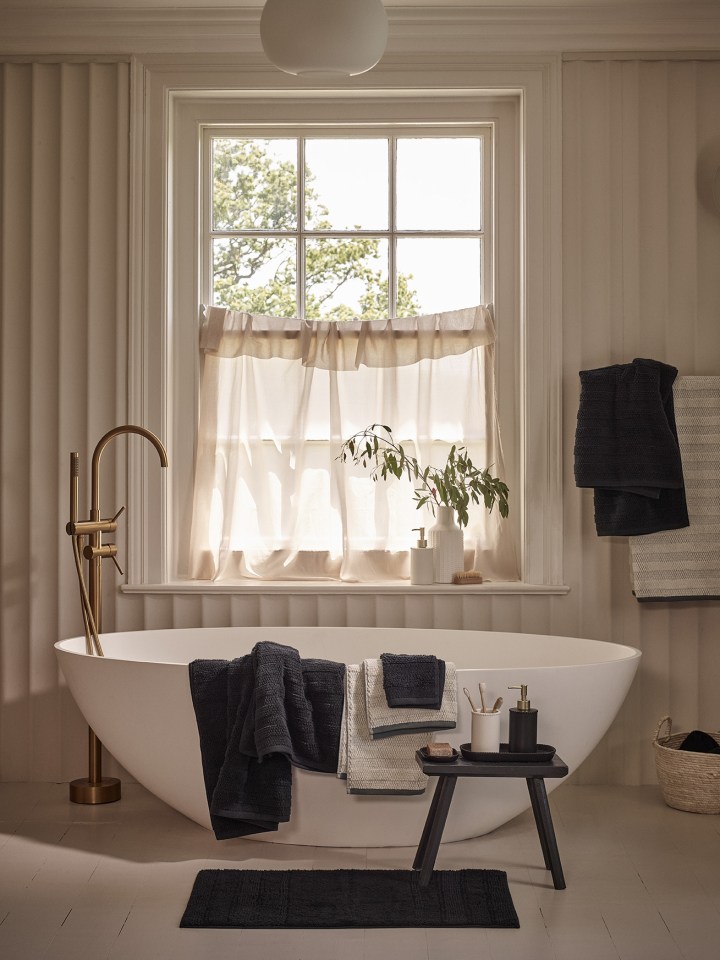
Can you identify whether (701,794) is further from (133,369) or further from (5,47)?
(5,47)

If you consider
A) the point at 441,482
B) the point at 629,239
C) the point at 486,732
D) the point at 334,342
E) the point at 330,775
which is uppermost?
the point at 629,239

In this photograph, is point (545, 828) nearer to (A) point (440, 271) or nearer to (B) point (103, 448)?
(B) point (103, 448)

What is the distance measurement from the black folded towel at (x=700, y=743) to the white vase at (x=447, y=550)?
91cm

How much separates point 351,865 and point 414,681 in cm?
51

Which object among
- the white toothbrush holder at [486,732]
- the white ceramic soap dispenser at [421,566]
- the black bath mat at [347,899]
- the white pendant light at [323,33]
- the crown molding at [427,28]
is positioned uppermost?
the crown molding at [427,28]

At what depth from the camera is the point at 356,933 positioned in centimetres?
213

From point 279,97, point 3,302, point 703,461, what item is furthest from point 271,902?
point 279,97

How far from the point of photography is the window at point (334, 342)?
3473 millimetres

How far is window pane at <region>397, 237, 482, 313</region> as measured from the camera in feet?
11.6

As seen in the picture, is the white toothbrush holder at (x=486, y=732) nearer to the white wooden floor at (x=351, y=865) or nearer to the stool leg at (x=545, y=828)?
the stool leg at (x=545, y=828)

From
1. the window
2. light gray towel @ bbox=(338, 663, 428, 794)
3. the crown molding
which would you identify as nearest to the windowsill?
the window

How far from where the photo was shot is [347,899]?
2.27 metres

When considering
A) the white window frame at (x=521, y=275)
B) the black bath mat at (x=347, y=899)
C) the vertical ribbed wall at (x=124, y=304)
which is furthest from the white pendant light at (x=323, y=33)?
the black bath mat at (x=347, y=899)

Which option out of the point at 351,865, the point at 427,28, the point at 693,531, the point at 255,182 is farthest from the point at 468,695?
the point at 427,28
